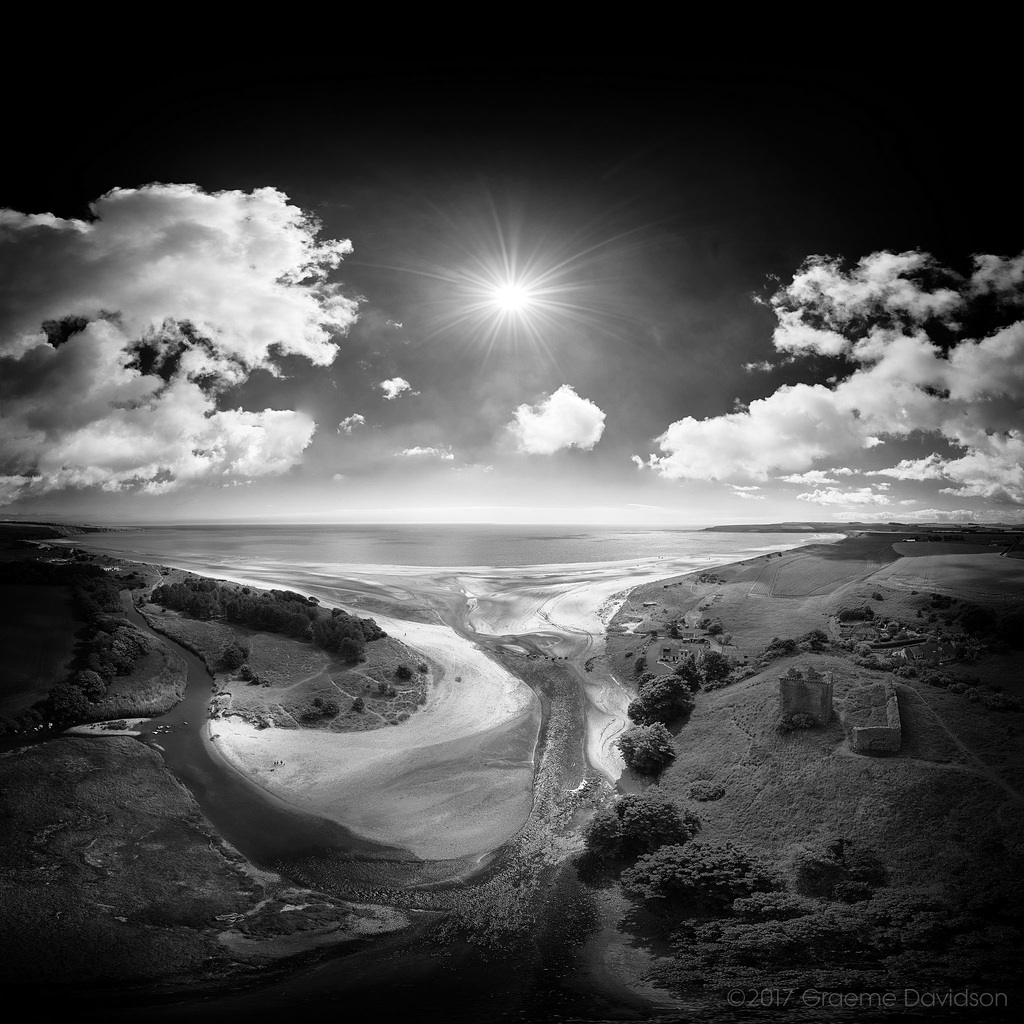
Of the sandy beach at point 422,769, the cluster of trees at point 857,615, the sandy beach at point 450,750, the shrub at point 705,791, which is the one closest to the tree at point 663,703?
the sandy beach at point 450,750

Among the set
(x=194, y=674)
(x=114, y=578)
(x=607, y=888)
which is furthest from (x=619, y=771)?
(x=114, y=578)

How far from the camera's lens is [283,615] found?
64562mm

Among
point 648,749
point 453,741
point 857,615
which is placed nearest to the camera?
point 648,749

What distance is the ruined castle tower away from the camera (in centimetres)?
3275

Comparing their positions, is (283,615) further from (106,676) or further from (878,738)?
(878,738)

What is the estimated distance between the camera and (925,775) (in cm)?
2684

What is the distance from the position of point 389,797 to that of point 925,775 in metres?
33.6

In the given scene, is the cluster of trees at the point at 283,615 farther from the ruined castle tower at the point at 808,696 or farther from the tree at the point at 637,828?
the ruined castle tower at the point at 808,696

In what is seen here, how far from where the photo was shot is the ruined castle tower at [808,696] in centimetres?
3275

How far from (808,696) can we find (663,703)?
465 inches

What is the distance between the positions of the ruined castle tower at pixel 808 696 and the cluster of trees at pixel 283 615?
44.4 meters

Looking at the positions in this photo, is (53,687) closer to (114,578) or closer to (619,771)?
(619,771)

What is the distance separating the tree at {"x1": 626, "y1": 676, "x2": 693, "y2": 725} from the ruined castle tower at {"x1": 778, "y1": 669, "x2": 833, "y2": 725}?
29.2ft

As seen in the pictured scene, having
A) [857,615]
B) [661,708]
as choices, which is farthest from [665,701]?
[857,615]
